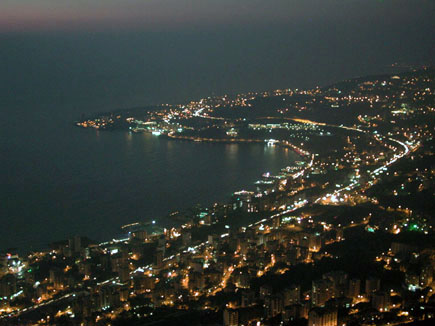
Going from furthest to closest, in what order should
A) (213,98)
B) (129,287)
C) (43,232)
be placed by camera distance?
(213,98) < (43,232) < (129,287)

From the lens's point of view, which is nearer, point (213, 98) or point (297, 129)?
point (297, 129)

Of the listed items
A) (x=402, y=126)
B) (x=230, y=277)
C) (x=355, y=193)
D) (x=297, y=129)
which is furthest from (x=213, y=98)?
(x=230, y=277)

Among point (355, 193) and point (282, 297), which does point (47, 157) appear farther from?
point (282, 297)

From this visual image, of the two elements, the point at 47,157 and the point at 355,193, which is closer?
the point at 355,193

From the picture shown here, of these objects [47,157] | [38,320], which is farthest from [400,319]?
[47,157]


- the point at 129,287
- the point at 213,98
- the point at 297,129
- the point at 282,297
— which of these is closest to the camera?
the point at 282,297

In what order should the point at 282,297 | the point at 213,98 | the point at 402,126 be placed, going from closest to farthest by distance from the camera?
the point at 282,297, the point at 402,126, the point at 213,98

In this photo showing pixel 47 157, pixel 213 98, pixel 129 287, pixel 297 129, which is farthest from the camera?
pixel 213 98

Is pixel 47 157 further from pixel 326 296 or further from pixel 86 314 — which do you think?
pixel 326 296

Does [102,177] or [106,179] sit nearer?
[106,179]
